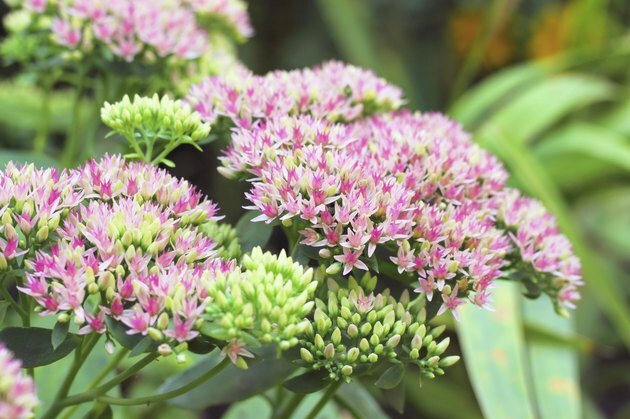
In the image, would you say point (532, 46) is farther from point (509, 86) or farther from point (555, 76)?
point (509, 86)

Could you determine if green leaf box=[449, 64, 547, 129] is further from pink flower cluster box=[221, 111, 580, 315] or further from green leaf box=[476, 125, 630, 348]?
pink flower cluster box=[221, 111, 580, 315]

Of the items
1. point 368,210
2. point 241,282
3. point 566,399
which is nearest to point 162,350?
point 241,282

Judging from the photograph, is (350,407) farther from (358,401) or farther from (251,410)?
(251,410)

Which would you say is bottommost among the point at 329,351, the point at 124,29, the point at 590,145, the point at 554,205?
the point at 329,351

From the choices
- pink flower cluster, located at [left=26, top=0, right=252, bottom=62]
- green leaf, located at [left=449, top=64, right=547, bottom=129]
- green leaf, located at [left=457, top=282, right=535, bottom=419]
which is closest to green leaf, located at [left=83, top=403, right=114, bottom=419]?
pink flower cluster, located at [left=26, top=0, right=252, bottom=62]

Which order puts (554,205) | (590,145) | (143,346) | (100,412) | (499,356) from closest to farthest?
(143,346), (100,412), (499,356), (554,205), (590,145)

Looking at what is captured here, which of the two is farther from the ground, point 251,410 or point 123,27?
point 123,27

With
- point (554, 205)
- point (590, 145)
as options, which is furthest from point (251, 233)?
point (590, 145)
